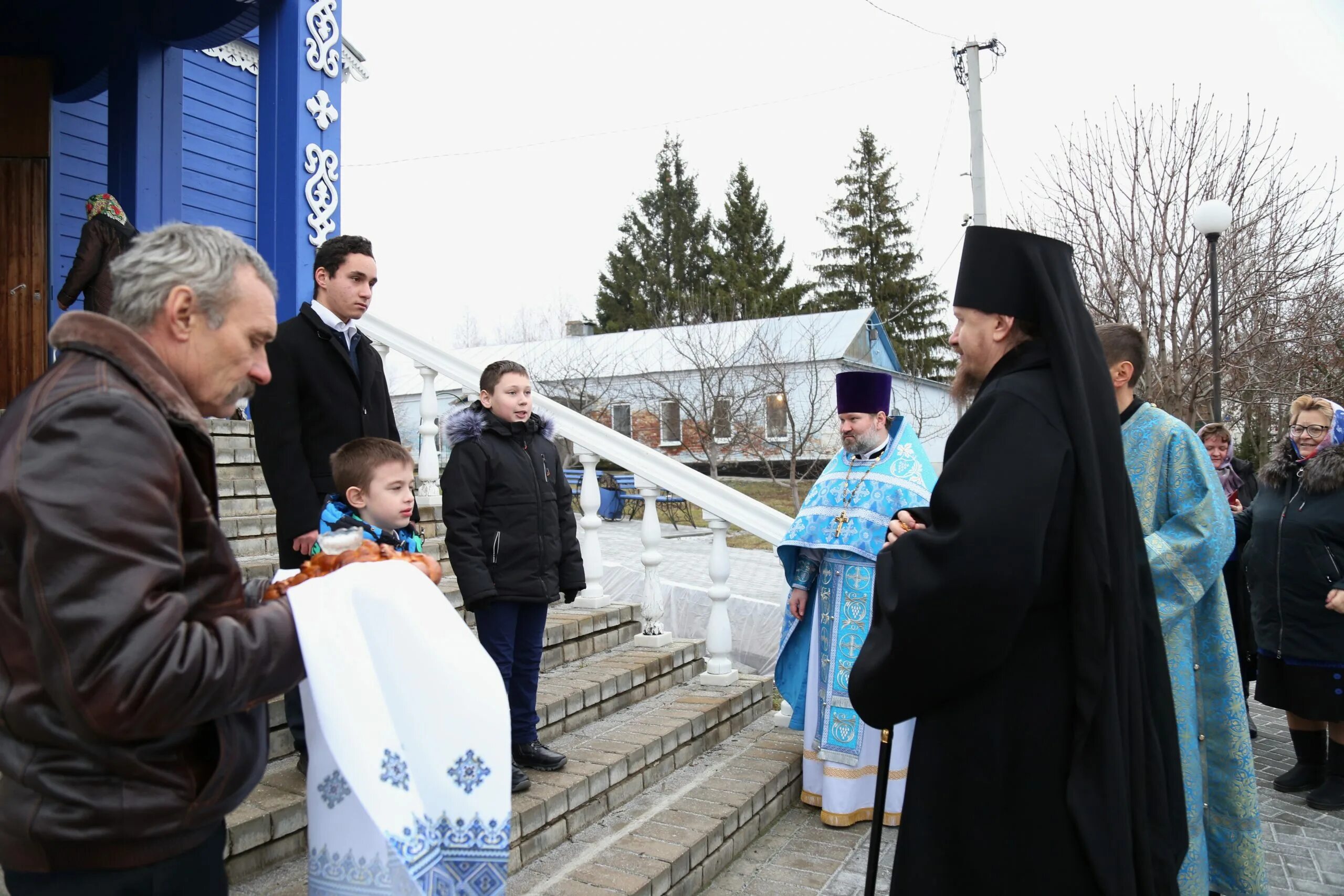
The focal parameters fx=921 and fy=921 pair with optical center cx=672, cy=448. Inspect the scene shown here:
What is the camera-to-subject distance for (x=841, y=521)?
4402 millimetres

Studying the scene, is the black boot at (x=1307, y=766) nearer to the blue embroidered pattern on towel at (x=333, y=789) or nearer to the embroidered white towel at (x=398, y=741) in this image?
the embroidered white towel at (x=398, y=741)

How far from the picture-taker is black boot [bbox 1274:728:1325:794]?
5012mm

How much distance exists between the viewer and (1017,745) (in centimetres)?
220

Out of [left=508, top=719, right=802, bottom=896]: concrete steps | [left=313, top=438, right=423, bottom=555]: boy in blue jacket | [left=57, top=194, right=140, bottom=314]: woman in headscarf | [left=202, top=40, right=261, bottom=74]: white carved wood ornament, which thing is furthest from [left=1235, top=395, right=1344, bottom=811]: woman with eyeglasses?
[left=202, top=40, right=261, bottom=74]: white carved wood ornament

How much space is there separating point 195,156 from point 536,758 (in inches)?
272

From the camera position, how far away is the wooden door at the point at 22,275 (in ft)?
21.7

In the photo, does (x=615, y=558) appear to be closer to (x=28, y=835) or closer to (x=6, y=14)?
(x=6, y=14)

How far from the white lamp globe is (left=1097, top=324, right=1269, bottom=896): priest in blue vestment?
832cm

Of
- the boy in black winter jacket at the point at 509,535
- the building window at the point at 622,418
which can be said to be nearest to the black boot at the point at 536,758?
the boy in black winter jacket at the point at 509,535

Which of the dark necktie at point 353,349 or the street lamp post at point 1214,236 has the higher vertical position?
the street lamp post at point 1214,236

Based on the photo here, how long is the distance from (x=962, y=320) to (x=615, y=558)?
26.8 ft

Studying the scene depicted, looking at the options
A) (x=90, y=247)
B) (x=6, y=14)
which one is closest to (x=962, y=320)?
(x=90, y=247)

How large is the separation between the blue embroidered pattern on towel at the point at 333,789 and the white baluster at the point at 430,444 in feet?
13.5

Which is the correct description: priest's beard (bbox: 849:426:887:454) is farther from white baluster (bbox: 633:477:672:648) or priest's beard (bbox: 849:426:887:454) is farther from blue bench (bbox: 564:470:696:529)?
blue bench (bbox: 564:470:696:529)
